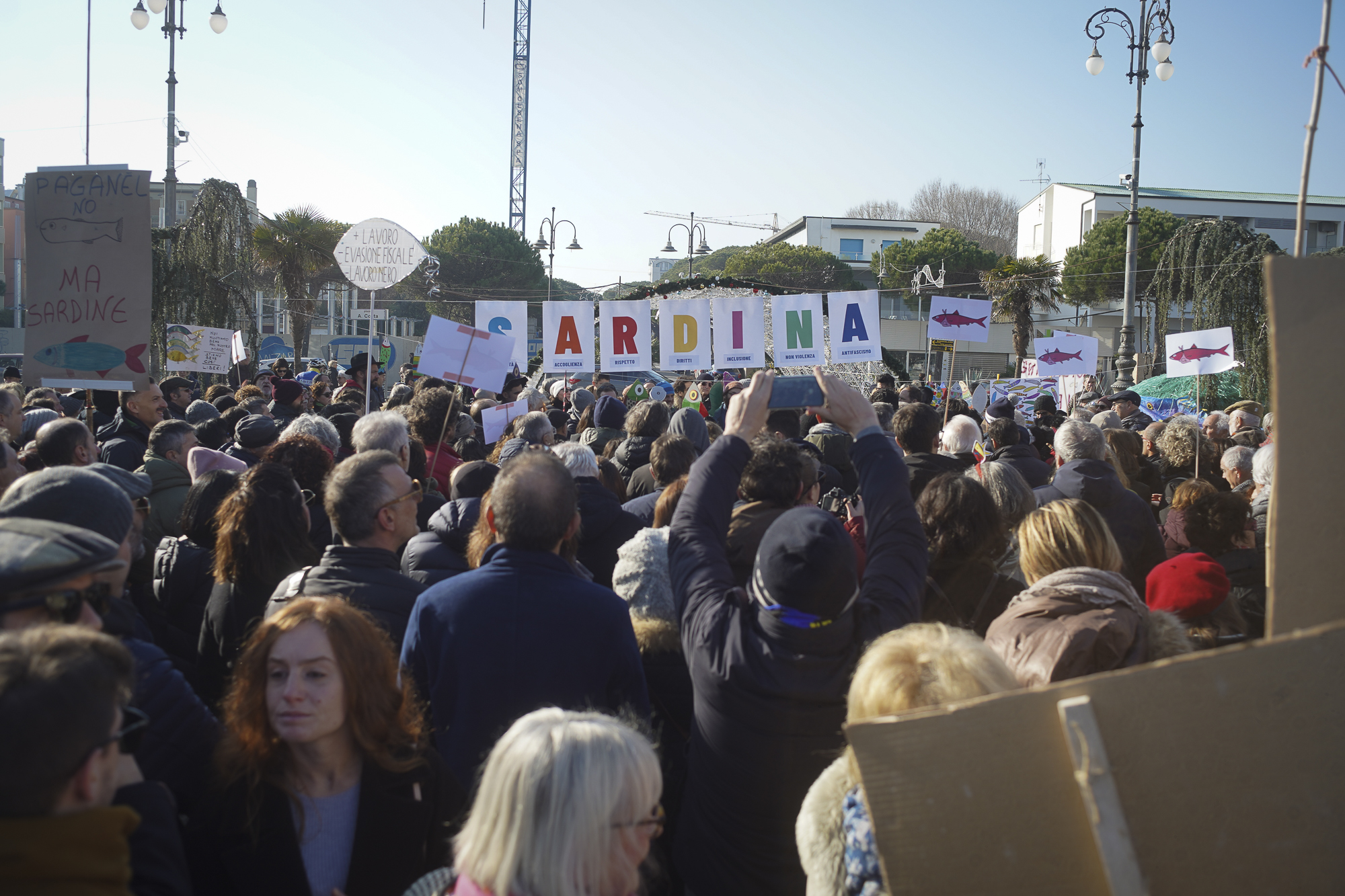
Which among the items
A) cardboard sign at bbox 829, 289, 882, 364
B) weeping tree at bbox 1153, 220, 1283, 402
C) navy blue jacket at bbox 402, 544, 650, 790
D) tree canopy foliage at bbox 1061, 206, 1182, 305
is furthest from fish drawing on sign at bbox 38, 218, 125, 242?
tree canopy foliage at bbox 1061, 206, 1182, 305

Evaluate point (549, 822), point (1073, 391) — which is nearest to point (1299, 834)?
point (549, 822)

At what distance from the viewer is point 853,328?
10.7m

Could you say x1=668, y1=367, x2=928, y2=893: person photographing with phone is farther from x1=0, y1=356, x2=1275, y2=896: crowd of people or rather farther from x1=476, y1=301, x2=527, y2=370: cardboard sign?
x1=476, y1=301, x2=527, y2=370: cardboard sign

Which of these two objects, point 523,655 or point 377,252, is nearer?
point 523,655

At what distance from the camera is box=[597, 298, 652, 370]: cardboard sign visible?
10578mm

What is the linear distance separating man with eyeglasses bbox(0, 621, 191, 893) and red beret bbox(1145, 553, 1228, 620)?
3203 millimetres

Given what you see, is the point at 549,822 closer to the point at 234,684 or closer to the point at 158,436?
the point at 234,684

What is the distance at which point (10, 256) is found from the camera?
58.7m

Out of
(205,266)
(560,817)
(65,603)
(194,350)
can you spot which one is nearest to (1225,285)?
(194,350)

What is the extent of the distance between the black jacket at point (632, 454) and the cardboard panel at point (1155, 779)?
4.87m

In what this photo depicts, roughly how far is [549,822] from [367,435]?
337 centimetres

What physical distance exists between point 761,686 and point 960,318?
8.76 m

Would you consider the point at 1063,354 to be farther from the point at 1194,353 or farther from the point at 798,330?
the point at 798,330

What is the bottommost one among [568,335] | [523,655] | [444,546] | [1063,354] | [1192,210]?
[523,655]
